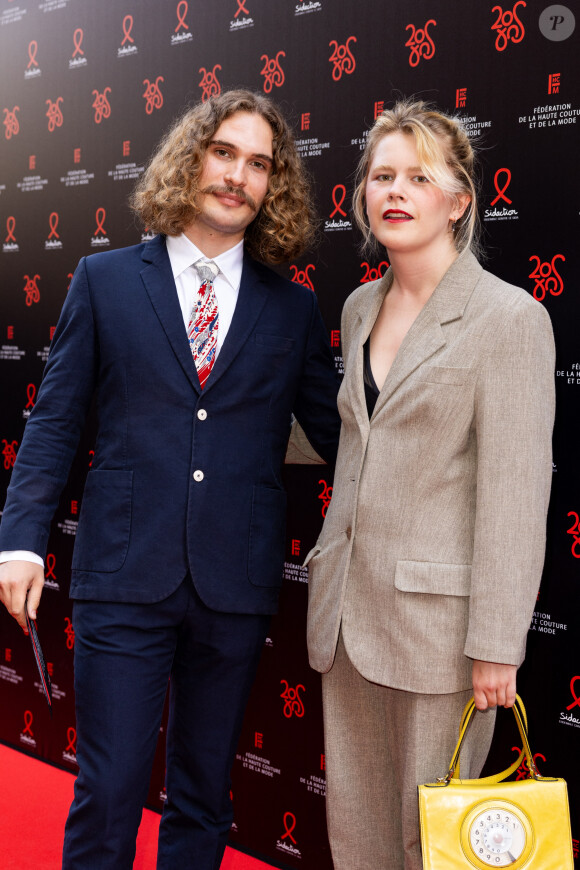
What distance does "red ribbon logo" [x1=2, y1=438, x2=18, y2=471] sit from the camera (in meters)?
3.54

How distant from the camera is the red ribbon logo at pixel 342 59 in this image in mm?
2512

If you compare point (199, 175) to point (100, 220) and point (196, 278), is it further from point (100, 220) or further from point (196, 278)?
point (100, 220)

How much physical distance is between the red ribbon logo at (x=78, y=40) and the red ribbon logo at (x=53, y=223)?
1.97 feet

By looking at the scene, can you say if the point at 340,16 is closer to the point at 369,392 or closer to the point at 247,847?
the point at 369,392

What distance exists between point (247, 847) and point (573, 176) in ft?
7.45

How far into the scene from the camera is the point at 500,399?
157cm

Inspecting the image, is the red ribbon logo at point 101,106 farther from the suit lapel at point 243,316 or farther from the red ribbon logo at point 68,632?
the red ribbon logo at point 68,632

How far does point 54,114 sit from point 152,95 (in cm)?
54

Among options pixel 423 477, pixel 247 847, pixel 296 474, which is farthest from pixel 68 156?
pixel 247 847

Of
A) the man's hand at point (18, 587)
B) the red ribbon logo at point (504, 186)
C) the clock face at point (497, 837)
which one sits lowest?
the clock face at point (497, 837)

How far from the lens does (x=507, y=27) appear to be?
7.14 ft

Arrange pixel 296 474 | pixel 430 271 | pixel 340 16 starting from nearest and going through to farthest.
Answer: pixel 430 271 → pixel 340 16 → pixel 296 474

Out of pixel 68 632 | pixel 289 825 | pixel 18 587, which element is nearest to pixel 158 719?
pixel 18 587

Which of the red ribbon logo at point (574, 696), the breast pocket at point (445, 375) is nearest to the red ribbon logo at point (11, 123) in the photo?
the breast pocket at point (445, 375)
